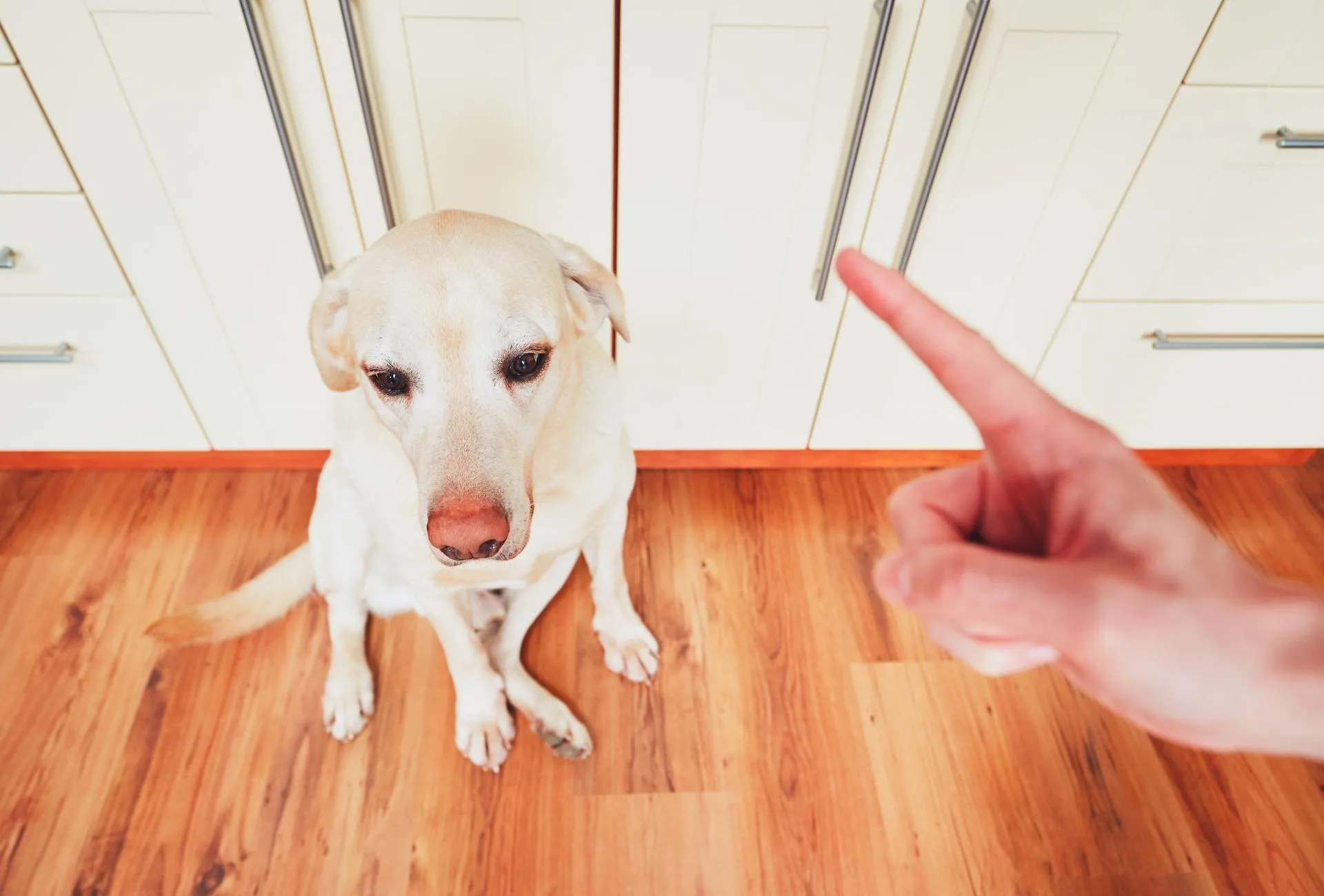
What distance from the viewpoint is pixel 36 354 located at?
1364 millimetres

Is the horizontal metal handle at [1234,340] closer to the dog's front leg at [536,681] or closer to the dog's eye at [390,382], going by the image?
the dog's front leg at [536,681]

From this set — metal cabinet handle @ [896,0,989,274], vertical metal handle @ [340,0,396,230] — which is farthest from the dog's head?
metal cabinet handle @ [896,0,989,274]

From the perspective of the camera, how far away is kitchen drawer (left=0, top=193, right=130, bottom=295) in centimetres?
118

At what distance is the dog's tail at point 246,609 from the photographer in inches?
48.3

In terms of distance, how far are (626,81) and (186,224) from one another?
0.74 m

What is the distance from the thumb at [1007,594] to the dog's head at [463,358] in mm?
513

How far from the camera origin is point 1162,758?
4.41ft

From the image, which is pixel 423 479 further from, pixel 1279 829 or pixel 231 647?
pixel 1279 829

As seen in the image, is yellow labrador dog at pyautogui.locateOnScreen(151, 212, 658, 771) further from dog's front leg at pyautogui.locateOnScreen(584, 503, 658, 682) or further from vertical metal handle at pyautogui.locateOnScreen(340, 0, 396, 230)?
vertical metal handle at pyautogui.locateOnScreen(340, 0, 396, 230)

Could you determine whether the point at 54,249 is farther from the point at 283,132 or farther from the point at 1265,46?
the point at 1265,46

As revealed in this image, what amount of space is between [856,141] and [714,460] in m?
0.79

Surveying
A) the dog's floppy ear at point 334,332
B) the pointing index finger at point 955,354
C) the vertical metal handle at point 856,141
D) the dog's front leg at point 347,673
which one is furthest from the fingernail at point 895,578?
the dog's front leg at point 347,673

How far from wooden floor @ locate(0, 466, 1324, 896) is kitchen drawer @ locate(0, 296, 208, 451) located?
7.8 inches

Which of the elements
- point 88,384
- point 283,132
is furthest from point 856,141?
point 88,384
